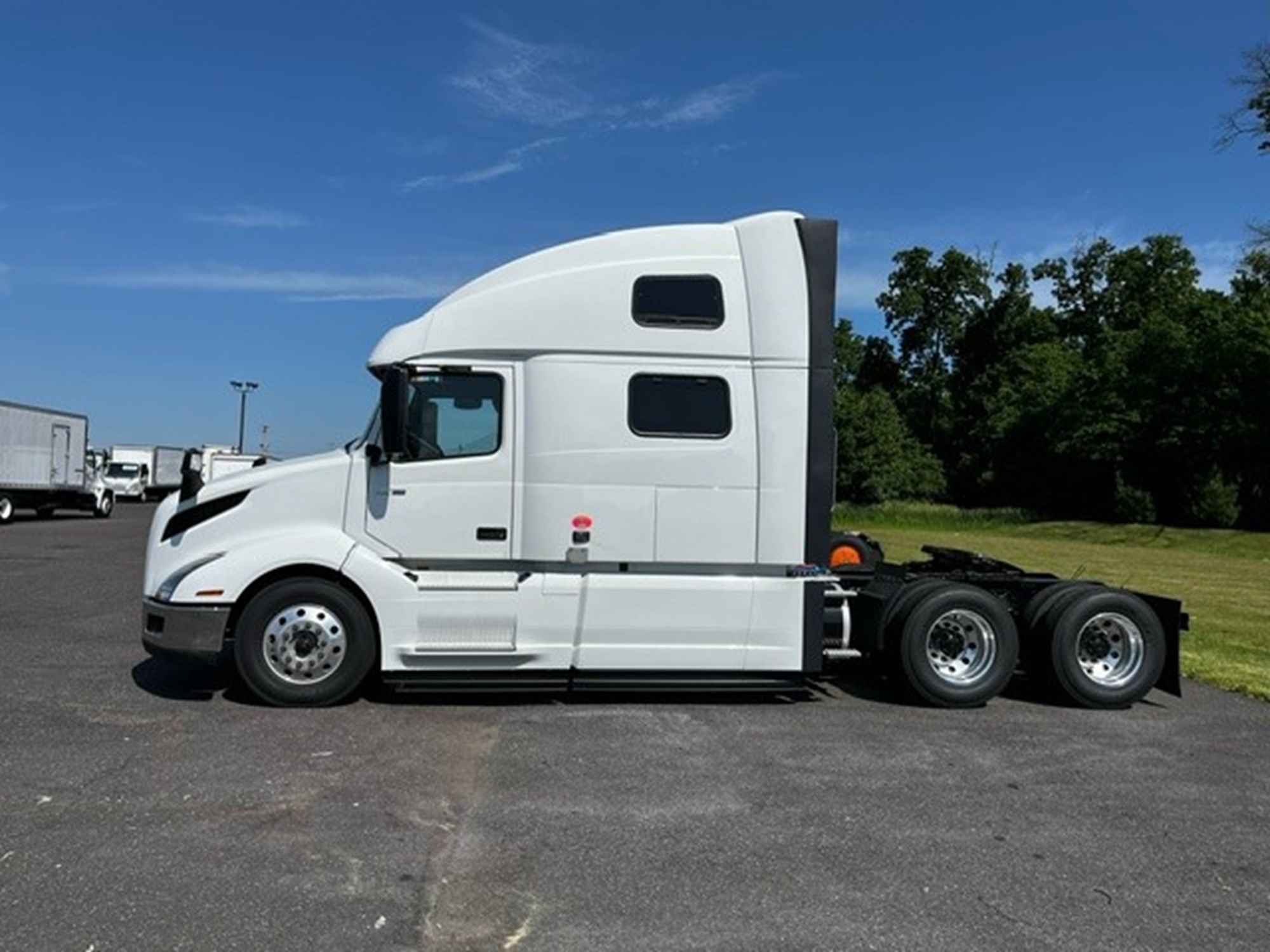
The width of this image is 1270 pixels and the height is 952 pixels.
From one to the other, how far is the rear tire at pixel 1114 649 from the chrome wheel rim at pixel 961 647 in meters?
0.52

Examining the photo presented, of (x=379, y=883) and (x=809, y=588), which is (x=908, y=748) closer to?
(x=809, y=588)

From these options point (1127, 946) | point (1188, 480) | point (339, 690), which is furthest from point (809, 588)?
point (1188, 480)

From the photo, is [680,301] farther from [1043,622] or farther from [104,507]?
[104,507]

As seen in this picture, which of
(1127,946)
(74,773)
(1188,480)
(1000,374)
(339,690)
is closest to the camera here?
(1127,946)

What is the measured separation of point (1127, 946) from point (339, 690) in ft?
17.3

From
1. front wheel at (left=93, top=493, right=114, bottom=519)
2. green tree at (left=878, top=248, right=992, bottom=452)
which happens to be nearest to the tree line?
green tree at (left=878, top=248, right=992, bottom=452)

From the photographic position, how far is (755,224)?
25.3 ft

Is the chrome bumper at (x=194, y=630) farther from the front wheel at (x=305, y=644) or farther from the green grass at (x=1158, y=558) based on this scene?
the green grass at (x=1158, y=558)

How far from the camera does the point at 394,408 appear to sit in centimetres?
730

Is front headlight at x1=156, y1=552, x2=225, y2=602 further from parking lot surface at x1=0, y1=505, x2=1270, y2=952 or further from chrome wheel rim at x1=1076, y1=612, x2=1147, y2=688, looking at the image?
chrome wheel rim at x1=1076, y1=612, x2=1147, y2=688

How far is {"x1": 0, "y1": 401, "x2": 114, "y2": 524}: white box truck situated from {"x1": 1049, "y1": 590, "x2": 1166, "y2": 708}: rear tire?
98.1 feet

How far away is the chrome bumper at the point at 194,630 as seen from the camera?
23.7 feet

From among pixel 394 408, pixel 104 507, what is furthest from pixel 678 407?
pixel 104 507

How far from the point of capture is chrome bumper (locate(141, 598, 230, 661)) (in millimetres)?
7238
